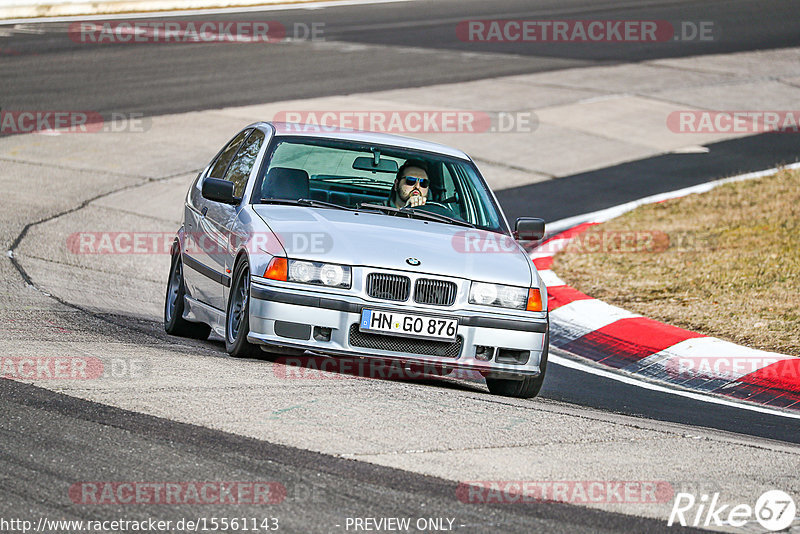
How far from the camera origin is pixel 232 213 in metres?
8.35

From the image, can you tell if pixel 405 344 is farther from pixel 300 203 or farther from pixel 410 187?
pixel 410 187

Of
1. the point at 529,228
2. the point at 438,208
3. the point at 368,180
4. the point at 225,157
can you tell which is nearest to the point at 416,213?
the point at 438,208

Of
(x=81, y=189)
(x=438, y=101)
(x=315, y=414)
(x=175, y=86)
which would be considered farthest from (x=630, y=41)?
(x=315, y=414)

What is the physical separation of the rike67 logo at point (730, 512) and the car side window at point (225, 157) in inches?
196

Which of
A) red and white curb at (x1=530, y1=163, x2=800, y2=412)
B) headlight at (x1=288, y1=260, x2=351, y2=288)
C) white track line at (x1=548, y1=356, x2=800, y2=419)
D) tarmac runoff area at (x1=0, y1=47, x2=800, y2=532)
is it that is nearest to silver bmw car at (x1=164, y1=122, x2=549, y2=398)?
headlight at (x1=288, y1=260, x2=351, y2=288)

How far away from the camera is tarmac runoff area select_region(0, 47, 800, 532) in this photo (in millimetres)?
5785

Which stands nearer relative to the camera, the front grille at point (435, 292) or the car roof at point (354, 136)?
the front grille at point (435, 292)

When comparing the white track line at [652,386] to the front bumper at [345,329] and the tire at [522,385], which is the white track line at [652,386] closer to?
the tire at [522,385]

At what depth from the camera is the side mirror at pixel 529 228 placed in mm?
8727

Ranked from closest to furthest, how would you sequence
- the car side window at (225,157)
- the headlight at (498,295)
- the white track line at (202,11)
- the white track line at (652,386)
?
the headlight at (498,295) < the white track line at (652,386) < the car side window at (225,157) < the white track line at (202,11)

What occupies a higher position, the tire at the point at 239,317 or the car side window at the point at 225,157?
the car side window at the point at 225,157

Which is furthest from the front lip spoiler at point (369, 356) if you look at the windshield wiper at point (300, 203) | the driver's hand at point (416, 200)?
the driver's hand at point (416, 200)

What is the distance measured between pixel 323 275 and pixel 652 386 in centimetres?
281

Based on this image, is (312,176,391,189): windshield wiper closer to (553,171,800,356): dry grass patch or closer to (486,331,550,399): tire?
(486,331,550,399): tire
